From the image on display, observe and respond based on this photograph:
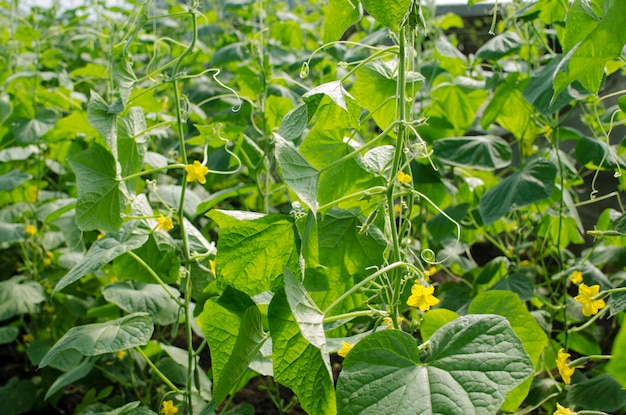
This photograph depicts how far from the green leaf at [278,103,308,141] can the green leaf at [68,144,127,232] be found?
0.34 m

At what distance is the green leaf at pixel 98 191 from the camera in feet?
3.16

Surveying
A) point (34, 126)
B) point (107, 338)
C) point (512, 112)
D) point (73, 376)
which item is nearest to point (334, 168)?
point (107, 338)

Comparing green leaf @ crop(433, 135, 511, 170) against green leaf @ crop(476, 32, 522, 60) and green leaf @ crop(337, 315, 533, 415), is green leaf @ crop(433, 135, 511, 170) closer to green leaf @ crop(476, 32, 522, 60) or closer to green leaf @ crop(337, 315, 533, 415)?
green leaf @ crop(476, 32, 522, 60)

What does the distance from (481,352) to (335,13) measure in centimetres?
46

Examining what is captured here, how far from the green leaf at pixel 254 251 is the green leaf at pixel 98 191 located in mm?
260

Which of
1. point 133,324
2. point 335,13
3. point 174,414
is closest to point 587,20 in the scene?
point 335,13

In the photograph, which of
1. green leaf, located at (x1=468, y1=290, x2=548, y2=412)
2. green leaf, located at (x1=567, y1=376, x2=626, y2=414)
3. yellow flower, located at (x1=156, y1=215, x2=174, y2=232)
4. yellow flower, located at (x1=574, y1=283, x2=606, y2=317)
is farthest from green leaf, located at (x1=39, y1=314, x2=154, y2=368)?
green leaf, located at (x1=567, y1=376, x2=626, y2=414)

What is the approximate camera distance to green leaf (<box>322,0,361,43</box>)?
2.71ft

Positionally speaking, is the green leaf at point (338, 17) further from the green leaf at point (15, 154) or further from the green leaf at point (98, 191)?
the green leaf at point (15, 154)

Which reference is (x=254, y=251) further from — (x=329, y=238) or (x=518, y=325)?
(x=518, y=325)

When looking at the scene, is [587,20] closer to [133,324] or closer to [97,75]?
[133,324]

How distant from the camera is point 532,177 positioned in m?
1.29

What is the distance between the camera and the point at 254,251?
78 cm

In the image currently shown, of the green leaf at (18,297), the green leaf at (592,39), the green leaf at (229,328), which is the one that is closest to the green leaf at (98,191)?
the green leaf at (229,328)
